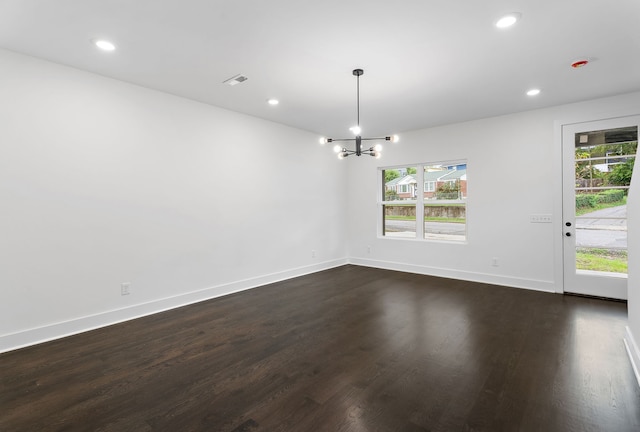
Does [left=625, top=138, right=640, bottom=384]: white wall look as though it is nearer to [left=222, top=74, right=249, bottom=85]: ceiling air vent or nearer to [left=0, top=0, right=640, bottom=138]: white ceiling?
[left=0, top=0, right=640, bottom=138]: white ceiling

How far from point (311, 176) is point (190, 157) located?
246 cm

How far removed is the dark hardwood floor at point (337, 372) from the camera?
186 centimetres

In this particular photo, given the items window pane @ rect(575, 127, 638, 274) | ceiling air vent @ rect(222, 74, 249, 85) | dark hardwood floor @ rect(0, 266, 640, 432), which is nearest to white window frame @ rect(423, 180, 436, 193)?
window pane @ rect(575, 127, 638, 274)

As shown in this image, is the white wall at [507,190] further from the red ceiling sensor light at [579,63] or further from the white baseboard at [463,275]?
the red ceiling sensor light at [579,63]

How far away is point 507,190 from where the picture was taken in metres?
4.89

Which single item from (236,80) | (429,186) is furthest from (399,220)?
(236,80)

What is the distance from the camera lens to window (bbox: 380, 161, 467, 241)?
5.53 m

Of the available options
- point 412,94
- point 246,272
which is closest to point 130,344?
point 246,272

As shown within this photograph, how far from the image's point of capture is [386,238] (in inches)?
248

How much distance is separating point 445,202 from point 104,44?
5.38 meters

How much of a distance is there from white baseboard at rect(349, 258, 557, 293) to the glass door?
0.33 m

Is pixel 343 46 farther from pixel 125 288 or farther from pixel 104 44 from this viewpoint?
pixel 125 288

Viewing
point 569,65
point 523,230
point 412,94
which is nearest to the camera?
point 569,65

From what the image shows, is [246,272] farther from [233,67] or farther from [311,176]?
[233,67]
